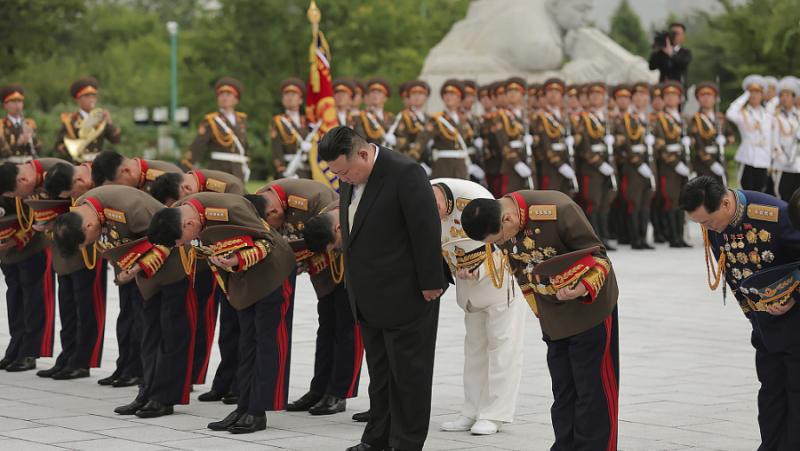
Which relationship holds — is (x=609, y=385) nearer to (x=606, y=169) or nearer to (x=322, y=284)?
(x=322, y=284)

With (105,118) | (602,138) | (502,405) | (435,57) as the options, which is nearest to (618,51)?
(435,57)

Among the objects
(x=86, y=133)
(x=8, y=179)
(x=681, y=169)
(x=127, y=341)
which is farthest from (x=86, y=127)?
(x=681, y=169)

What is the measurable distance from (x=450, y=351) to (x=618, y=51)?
14.3 meters

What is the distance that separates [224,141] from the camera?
16.3m

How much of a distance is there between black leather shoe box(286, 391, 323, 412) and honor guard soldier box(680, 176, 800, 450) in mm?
3011

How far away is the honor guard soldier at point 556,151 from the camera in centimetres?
1883

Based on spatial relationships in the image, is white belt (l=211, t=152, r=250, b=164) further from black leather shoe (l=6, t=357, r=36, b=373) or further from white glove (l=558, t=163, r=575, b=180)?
black leather shoe (l=6, t=357, r=36, b=373)

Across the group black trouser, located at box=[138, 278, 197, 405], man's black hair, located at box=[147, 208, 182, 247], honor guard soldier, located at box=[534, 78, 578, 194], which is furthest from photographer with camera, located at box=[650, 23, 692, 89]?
man's black hair, located at box=[147, 208, 182, 247]

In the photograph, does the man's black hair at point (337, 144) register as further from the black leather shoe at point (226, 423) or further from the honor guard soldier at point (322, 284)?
the black leather shoe at point (226, 423)

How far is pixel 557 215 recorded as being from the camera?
662 centimetres

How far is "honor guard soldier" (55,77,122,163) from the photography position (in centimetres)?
1528

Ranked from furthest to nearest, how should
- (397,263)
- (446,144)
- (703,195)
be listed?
(446,144) < (397,263) < (703,195)

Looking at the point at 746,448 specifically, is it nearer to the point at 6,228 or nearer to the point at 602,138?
the point at 6,228

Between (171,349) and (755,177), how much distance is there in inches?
476
